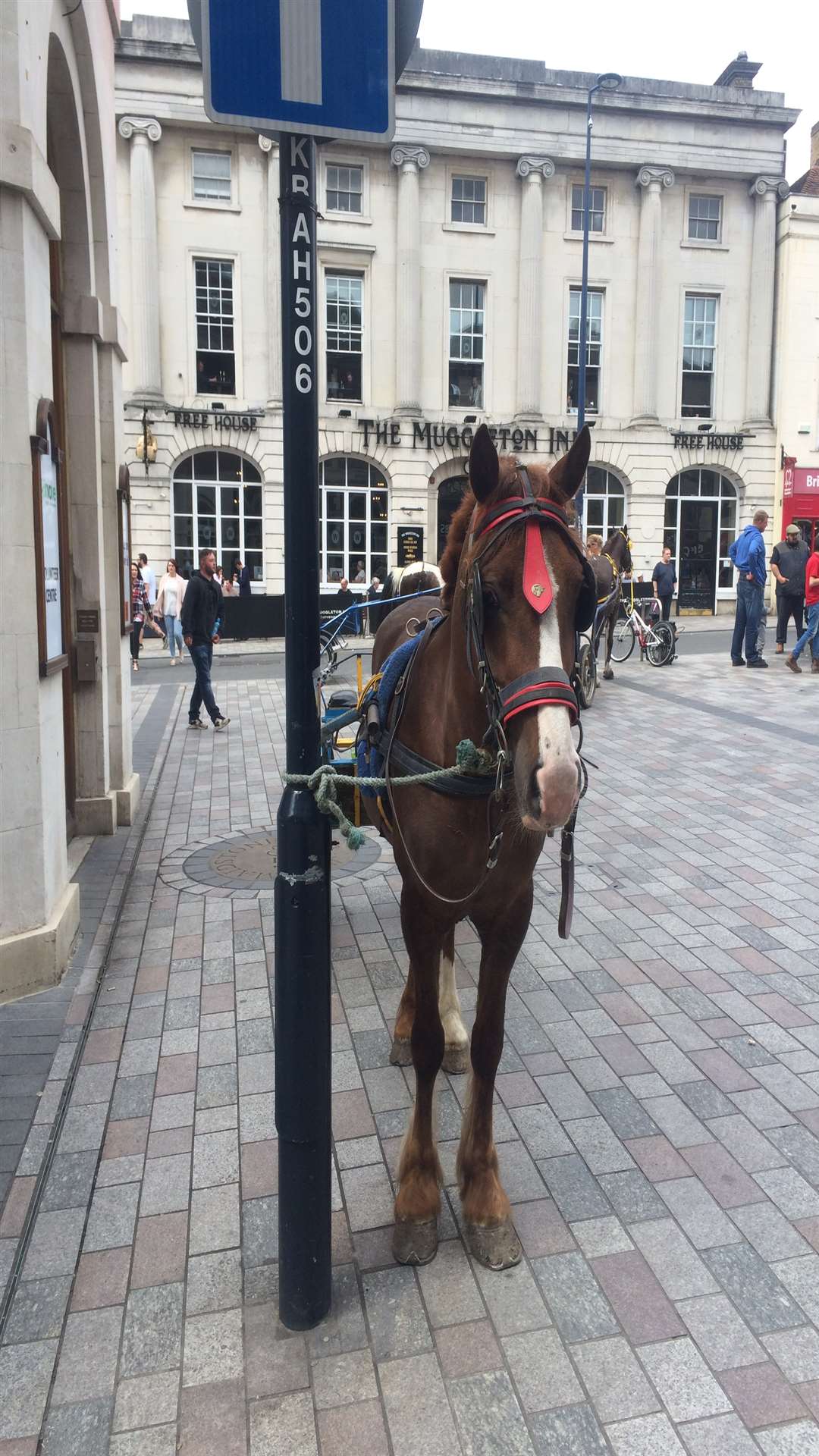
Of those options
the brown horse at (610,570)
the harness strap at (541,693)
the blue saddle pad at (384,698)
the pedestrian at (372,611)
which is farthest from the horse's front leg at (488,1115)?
the pedestrian at (372,611)

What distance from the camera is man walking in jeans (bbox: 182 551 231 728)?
423 inches

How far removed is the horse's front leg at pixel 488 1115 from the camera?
2873 millimetres

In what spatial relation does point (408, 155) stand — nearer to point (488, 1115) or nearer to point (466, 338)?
point (466, 338)

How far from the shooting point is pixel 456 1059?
3.89m

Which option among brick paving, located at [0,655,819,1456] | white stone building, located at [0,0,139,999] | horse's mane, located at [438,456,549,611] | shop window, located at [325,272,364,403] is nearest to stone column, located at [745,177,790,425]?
shop window, located at [325,272,364,403]

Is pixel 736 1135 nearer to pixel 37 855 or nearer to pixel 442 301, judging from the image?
pixel 37 855

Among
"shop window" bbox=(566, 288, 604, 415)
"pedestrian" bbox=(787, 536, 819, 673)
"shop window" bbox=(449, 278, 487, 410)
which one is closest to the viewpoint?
"pedestrian" bbox=(787, 536, 819, 673)

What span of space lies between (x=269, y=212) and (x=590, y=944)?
2648 centimetres

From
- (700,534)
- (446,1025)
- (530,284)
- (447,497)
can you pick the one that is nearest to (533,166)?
(530,284)

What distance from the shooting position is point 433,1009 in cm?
300

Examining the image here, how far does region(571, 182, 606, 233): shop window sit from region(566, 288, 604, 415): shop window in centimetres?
184

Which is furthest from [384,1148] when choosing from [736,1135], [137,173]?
[137,173]

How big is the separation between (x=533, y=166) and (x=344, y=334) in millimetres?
7264

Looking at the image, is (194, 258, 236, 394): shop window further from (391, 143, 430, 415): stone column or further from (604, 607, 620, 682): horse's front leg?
(604, 607, 620, 682): horse's front leg
